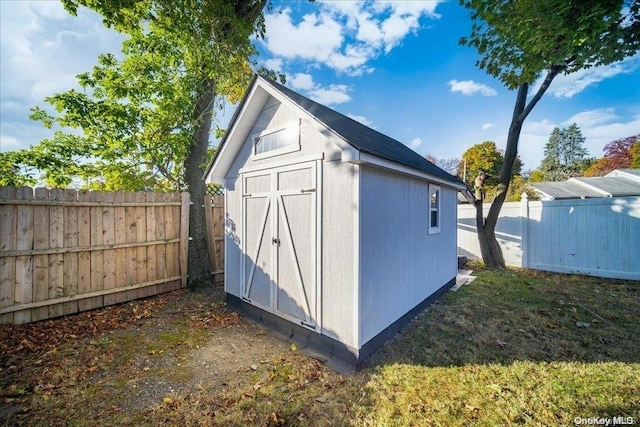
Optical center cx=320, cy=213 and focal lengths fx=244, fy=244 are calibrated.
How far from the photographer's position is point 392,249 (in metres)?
4.08

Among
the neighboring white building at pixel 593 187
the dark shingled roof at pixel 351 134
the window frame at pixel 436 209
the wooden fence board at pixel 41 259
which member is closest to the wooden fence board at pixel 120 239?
the wooden fence board at pixel 41 259

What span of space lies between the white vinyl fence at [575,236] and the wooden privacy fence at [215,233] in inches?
397

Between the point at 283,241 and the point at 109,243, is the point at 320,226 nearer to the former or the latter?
the point at 283,241

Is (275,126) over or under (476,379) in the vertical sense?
over

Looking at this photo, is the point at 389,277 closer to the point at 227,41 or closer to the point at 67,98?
the point at 227,41

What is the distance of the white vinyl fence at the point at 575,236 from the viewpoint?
22.1 feet

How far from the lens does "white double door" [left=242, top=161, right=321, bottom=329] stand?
387 cm

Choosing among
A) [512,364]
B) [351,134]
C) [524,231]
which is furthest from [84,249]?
[524,231]

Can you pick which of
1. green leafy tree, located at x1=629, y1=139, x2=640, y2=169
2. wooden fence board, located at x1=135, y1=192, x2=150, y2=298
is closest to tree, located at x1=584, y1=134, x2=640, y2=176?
green leafy tree, located at x1=629, y1=139, x2=640, y2=169

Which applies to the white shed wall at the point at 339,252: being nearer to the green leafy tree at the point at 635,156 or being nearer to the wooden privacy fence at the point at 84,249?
the wooden privacy fence at the point at 84,249

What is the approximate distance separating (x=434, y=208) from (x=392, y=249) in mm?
2593

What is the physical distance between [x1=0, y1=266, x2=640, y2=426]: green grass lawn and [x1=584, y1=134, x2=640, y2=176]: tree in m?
40.1

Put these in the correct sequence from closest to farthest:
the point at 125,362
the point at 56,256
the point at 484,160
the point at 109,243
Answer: the point at 125,362, the point at 56,256, the point at 109,243, the point at 484,160

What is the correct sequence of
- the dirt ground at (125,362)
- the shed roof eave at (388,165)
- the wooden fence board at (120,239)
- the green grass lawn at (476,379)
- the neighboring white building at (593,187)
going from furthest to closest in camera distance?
the neighboring white building at (593,187) → the wooden fence board at (120,239) → the shed roof eave at (388,165) → the dirt ground at (125,362) → the green grass lawn at (476,379)
